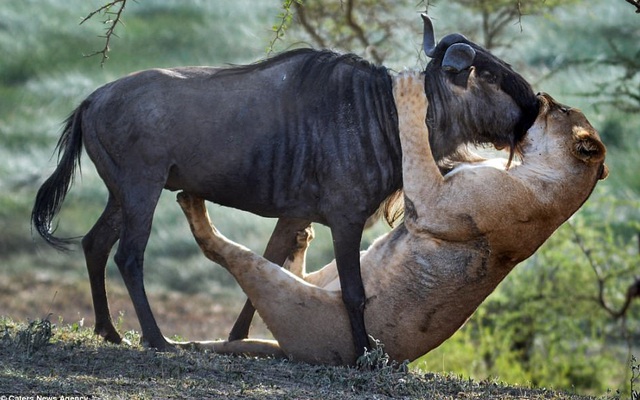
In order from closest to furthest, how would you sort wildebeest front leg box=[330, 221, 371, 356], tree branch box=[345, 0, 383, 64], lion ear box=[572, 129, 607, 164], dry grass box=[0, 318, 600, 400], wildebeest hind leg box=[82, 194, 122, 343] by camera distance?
dry grass box=[0, 318, 600, 400]
wildebeest front leg box=[330, 221, 371, 356]
lion ear box=[572, 129, 607, 164]
wildebeest hind leg box=[82, 194, 122, 343]
tree branch box=[345, 0, 383, 64]

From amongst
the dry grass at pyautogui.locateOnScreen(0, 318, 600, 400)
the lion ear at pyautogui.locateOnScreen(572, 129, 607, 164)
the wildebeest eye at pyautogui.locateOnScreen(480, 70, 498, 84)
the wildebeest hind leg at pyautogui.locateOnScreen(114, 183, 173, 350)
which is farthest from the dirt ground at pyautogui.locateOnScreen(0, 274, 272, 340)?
the lion ear at pyautogui.locateOnScreen(572, 129, 607, 164)

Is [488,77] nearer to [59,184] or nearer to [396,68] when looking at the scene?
[59,184]

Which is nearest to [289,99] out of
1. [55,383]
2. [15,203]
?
[55,383]

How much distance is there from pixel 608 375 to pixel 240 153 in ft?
28.6

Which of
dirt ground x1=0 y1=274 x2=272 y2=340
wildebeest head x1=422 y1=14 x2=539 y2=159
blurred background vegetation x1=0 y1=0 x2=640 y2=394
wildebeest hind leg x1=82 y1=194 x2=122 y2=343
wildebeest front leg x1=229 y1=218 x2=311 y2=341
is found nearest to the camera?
wildebeest head x1=422 y1=14 x2=539 y2=159

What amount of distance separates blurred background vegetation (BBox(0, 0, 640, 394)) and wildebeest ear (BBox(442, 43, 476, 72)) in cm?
201

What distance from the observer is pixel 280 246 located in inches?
314

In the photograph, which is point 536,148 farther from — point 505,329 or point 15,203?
point 15,203

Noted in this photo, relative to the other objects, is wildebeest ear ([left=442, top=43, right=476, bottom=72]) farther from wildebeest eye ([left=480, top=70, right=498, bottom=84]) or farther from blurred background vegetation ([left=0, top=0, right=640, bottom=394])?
blurred background vegetation ([left=0, top=0, right=640, bottom=394])

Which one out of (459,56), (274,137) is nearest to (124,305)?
(274,137)

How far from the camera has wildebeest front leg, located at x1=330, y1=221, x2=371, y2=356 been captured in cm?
720

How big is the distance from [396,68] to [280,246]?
5165 mm

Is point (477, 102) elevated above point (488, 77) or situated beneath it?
situated beneath

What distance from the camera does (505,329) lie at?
15.0 metres
